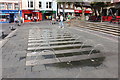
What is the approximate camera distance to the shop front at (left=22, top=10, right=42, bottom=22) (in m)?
35.5

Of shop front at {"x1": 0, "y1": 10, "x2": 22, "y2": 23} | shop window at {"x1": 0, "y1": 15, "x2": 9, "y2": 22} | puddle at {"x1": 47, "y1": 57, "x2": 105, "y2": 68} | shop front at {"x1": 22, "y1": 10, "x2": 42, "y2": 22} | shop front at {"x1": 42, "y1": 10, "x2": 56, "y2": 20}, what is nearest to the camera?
puddle at {"x1": 47, "y1": 57, "x2": 105, "y2": 68}

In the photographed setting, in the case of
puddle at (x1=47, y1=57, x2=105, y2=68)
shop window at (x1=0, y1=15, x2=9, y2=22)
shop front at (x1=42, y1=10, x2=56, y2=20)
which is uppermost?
shop front at (x1=42, y1=10, x2=56, y2=20)

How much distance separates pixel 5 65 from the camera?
488 cm

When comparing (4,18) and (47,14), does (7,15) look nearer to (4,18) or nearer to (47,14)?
(4,18)

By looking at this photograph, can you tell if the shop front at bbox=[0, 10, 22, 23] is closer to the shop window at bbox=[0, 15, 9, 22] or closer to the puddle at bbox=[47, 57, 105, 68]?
the shop window at bbox=[0, 15, 9, 22]

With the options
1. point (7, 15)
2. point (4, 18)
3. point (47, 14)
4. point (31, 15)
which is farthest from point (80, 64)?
point (47, 14)

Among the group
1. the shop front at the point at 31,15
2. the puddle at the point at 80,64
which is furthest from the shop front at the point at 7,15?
the puddle at the point at 80,64

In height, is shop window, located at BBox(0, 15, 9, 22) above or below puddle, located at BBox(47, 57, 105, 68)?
above

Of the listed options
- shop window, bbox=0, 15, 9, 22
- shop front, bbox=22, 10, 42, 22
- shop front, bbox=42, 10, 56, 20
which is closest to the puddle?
shop window, bbox=0, 15, 9, 22

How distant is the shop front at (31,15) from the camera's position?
3550cm

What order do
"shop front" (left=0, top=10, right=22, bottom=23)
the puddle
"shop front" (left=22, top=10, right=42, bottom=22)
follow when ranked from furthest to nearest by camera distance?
1. "shop front" (left=22, top=10, right=42, bottom=22)
2. "shop front" (left=0, top=10, right=22, bottom=23)
3. the puddle

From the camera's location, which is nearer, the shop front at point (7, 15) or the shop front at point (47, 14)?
the shop front at point (7, 15)

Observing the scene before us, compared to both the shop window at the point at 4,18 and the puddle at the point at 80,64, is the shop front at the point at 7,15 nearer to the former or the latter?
the shop window at the point at 4,18

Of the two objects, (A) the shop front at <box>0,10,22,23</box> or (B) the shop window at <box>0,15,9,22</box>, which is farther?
(A) the shop front at <box>0,10,22,23</box>
